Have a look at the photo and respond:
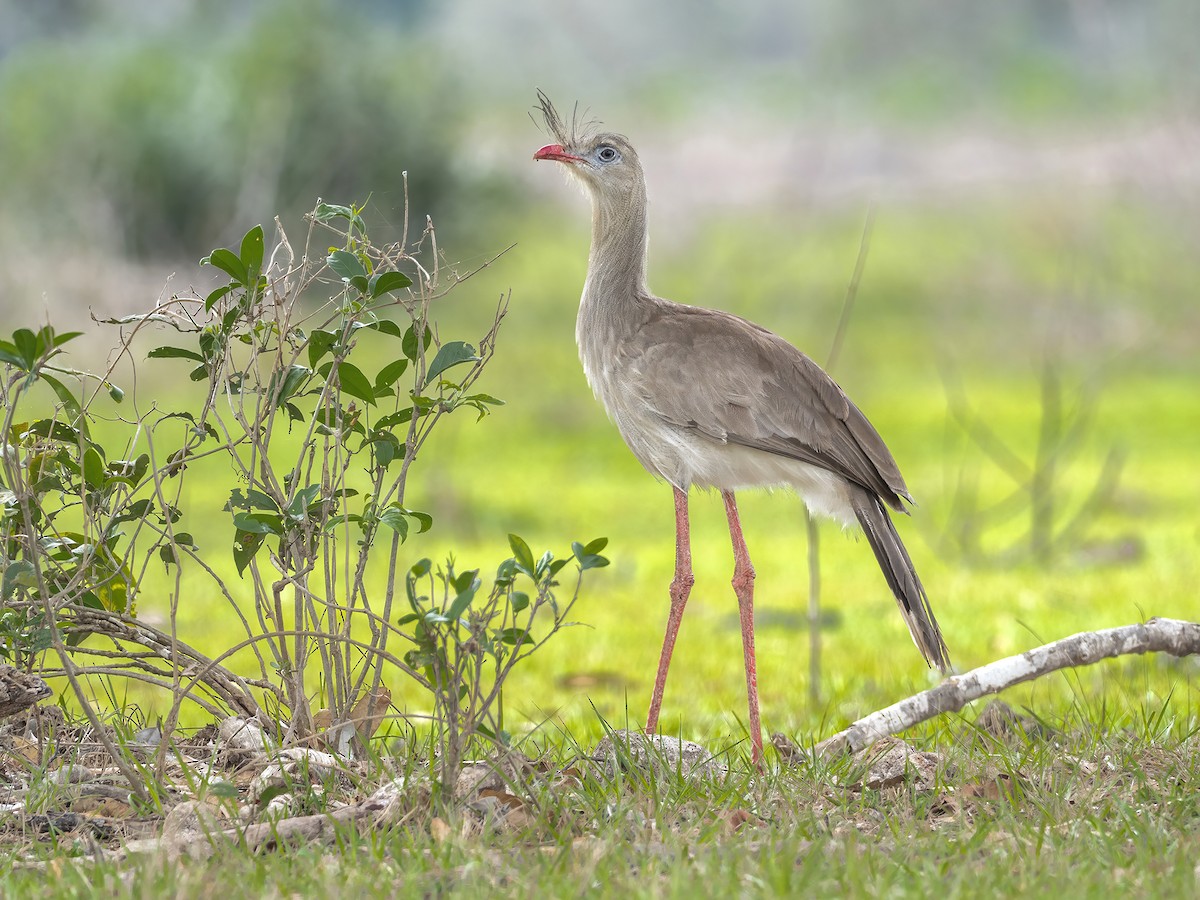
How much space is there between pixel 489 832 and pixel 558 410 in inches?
460

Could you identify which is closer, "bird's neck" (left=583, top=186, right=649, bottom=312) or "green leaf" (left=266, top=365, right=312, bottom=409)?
"green leaf" (left=266, top=365, right=312, bottom=409)

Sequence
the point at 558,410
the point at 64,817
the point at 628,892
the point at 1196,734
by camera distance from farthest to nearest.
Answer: the point at 558,410, the point at 1196,734, the point at 64,817, the point at 628,892

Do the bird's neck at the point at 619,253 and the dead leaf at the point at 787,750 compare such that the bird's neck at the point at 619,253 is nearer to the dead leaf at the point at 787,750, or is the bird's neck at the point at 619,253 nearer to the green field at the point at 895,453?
the green field at the point at 895,453

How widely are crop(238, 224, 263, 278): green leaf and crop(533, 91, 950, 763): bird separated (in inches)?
47.7

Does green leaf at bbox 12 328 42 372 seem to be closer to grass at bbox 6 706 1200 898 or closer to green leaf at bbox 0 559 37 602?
green leaf at bbox 0 559 37 602

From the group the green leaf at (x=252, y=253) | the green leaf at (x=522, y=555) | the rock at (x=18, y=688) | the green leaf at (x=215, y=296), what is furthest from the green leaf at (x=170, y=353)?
the green leaf at (x=522, y=555)

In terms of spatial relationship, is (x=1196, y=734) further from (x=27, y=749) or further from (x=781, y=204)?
(x=781, y=204)

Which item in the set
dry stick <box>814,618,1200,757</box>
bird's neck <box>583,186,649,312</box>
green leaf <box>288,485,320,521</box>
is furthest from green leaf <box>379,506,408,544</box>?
bird's neck <box>583,186,649,312</box>

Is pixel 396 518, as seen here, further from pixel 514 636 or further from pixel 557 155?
pixel 557 155

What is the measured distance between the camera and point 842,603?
27.7ft

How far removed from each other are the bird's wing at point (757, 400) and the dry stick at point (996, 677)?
0.66 metres

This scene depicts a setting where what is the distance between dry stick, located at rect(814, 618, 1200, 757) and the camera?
3379 mm

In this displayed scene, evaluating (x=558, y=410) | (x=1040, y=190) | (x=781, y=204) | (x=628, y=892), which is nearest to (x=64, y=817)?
(x=628, y=892)

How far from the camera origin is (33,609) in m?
3.28
